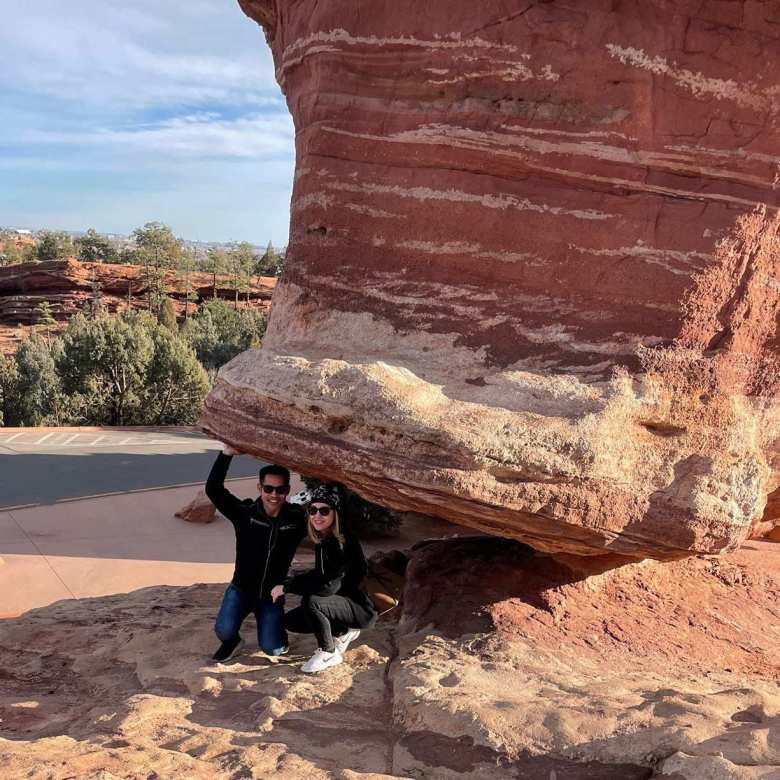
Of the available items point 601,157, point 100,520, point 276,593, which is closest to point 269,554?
point 276,593

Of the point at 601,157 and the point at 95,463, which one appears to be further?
the point at 95,463

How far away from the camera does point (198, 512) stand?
11.0 m

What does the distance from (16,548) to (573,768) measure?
817 cm

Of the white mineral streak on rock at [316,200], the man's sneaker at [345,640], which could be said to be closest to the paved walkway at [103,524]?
the man's sneaker at [345,640]

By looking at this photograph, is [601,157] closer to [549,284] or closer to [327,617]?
[549,284]

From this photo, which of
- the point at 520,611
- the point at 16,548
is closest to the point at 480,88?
the point at 520,611

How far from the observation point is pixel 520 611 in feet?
15.3

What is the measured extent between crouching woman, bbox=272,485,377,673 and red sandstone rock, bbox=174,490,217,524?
672 centimetres

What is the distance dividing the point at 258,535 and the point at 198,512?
22.1 feet

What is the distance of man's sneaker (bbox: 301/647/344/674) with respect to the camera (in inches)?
164

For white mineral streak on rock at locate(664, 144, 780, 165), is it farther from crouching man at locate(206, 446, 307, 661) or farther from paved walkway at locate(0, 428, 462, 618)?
paved walkway at locate(0, 428, 462, 618)

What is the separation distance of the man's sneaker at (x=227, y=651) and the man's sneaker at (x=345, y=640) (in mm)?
638

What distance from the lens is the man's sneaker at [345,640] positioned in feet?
14.3

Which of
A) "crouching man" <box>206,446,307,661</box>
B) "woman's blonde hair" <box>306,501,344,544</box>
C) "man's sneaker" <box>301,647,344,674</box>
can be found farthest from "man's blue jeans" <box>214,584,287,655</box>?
"woman's blonde hair" <box>306,501,344,544</box>
